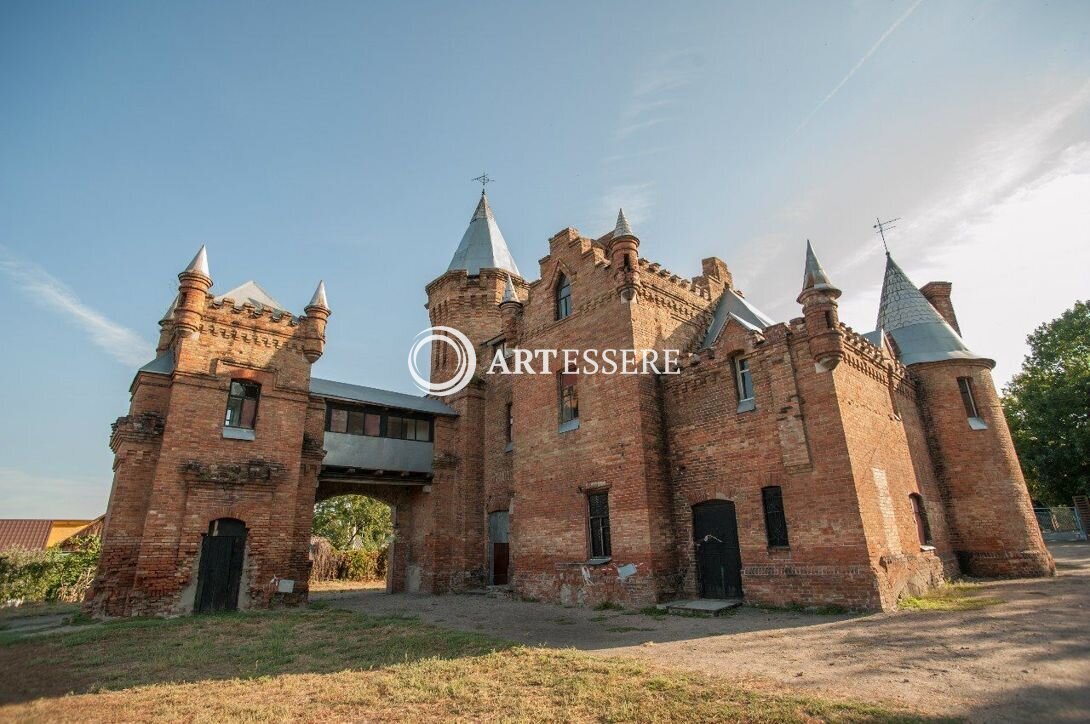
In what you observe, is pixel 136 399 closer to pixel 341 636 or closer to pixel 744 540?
pixel 341 636

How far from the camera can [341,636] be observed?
1106 centimetres

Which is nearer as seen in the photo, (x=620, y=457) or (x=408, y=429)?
→ (x=620, y=457)

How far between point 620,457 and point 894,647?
8.20 m

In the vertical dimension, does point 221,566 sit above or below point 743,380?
below

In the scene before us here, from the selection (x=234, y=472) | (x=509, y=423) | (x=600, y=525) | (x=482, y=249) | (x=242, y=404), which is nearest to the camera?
(x=600, y=525)

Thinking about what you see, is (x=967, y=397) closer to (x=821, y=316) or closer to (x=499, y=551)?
(x=821, y=316)

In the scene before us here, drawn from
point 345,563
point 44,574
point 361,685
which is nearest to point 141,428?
point 44,574

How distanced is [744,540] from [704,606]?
202 cm

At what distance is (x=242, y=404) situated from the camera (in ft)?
57.2

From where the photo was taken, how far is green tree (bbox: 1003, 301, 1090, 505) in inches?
1124

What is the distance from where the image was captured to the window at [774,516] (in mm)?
13195

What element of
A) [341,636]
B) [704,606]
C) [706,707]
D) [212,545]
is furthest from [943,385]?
[212,545]

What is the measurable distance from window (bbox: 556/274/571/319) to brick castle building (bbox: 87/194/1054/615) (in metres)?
0.08

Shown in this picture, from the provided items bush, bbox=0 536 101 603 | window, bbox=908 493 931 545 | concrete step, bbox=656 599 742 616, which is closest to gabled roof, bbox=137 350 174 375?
bush, bbox=0 536 101 603
